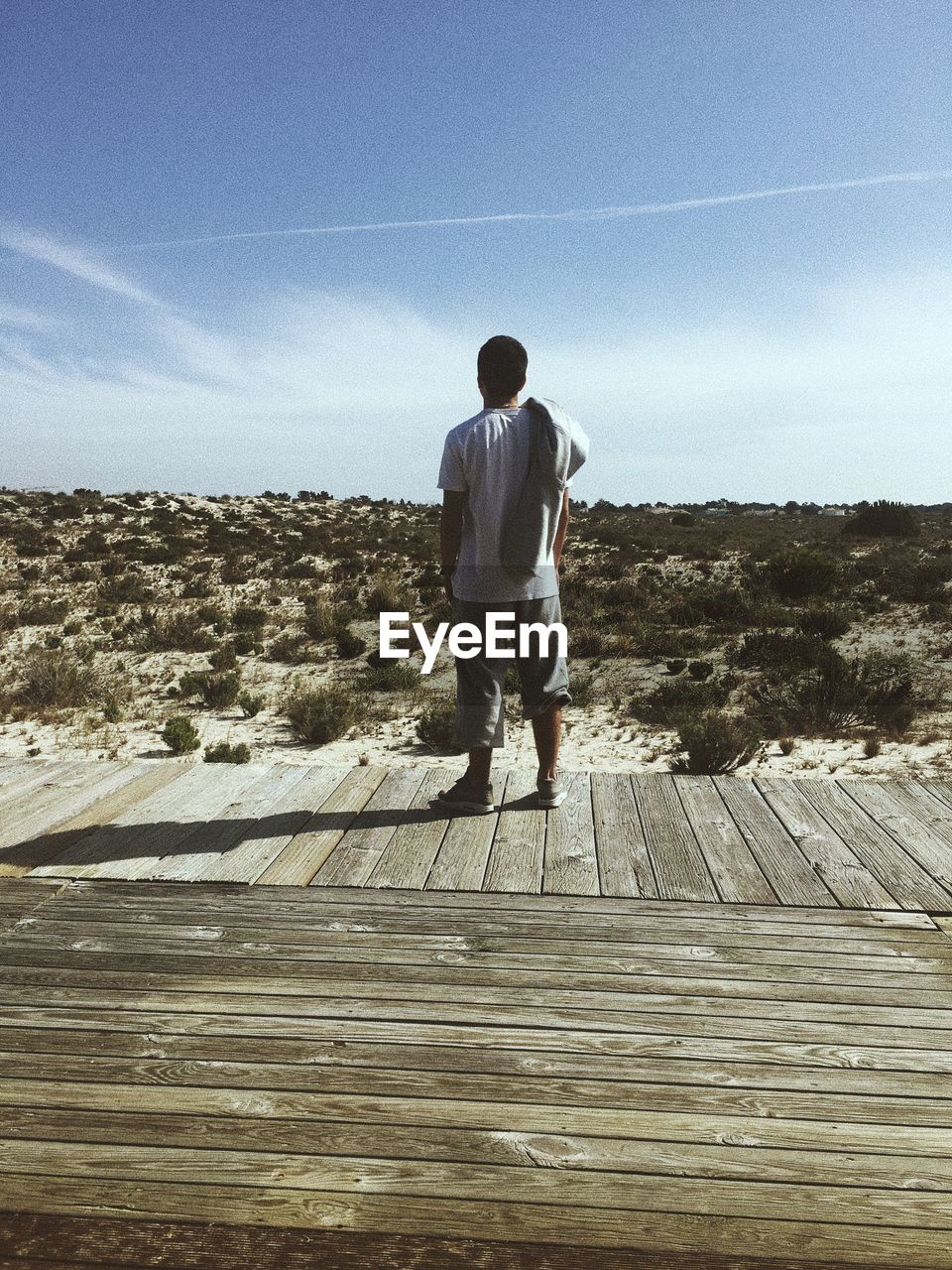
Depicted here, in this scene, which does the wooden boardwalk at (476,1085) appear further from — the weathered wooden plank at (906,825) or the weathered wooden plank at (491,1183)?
the weathered wooden plank at (906,825)

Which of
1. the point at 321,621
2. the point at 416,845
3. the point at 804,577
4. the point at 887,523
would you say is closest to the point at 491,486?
the point at 416,845

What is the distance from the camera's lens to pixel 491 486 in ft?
12.4

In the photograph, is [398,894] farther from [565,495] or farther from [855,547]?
[855,547]

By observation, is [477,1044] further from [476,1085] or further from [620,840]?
[620,840]

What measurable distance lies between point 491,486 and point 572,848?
60.6 inches

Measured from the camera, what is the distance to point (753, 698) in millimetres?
10602

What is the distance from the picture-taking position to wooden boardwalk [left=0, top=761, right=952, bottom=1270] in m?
1.71

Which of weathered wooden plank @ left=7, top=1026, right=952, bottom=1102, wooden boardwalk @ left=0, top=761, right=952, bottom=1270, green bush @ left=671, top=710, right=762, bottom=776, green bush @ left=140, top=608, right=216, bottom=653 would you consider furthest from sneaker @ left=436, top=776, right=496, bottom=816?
green bush @ left=140, top=608, right=216, bottom=653

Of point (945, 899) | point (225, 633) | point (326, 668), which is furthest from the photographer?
point (225, 633)

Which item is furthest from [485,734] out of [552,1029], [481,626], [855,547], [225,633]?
[855,547]

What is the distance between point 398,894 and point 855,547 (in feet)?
Result: 104

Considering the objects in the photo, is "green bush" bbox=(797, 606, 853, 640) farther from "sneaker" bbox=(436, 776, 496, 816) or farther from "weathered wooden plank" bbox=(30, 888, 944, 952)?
"weathered wooden plank" bbox=(30, 888, 944, 952)

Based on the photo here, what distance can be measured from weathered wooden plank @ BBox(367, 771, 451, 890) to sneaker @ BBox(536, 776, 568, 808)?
0.45 metres

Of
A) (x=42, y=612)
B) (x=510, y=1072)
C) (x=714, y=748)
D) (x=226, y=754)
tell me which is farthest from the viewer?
(x=42, y=612)
